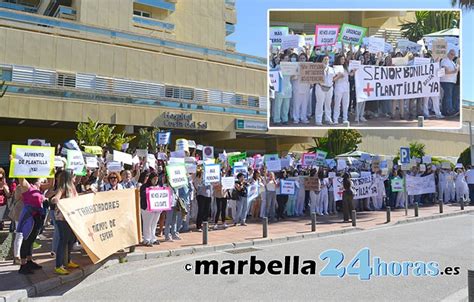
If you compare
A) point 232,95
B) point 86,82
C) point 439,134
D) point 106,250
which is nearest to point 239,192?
point 106,250

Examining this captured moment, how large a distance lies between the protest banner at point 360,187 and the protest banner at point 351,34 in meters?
9.16

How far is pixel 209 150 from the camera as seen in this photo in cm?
1689

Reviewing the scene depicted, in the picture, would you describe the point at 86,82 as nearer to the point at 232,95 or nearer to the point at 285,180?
the point at 232,95

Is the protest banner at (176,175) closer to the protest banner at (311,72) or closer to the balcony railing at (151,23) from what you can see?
the protest banner at (311,72)

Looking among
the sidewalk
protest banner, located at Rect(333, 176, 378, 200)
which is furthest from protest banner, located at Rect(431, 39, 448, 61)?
protest banner, located at Rect(333, 176, 378, 200)

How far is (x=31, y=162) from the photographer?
→ 8.50 metres

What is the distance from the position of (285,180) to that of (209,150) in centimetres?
299

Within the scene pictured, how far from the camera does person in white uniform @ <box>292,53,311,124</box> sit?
1016cm

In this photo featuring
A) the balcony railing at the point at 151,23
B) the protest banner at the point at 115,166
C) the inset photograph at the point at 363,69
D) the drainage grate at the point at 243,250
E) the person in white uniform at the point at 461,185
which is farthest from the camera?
the balcony railing at the point at 151,23

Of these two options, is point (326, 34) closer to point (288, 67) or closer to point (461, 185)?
point (288, 67)

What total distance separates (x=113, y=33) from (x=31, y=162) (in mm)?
25488

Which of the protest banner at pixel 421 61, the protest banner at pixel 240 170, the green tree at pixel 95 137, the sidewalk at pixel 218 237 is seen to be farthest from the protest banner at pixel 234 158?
the green tree at pixel 95 137

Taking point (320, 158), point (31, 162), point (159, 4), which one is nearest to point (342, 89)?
point (31, 162)

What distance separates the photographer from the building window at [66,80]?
29.3 metres
